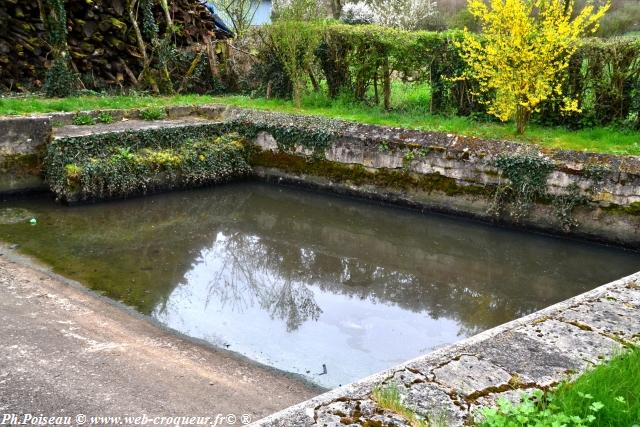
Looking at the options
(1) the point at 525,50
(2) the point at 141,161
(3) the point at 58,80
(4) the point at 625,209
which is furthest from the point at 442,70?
(3) the point at 58,80

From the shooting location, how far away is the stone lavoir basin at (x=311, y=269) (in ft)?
20.5

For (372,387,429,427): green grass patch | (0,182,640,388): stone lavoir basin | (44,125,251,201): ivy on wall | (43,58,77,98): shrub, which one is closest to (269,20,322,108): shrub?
(44,125,251,201): ivy on wall

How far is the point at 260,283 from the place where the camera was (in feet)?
25.1

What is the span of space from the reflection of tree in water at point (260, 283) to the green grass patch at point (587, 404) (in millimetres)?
3635

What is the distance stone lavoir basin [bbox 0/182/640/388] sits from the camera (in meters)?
6.25

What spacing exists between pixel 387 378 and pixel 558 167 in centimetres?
659

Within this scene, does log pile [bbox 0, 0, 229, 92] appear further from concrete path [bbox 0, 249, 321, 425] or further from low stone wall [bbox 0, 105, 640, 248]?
concrete path [bbox 0, 249, 321, 425]

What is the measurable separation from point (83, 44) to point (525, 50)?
10767 mm

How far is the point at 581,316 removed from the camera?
164 inches

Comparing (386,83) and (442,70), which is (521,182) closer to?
(442,70)

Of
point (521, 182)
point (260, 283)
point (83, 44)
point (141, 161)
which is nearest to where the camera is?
point (260, 283)

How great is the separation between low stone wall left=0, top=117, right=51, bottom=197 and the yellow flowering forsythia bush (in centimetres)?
776

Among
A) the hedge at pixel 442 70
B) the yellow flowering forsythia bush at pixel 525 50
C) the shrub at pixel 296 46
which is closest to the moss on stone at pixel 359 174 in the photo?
the yellow flowering forsythia bush at pixel 525 50

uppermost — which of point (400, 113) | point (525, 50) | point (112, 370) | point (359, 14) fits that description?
point (359, 14)
